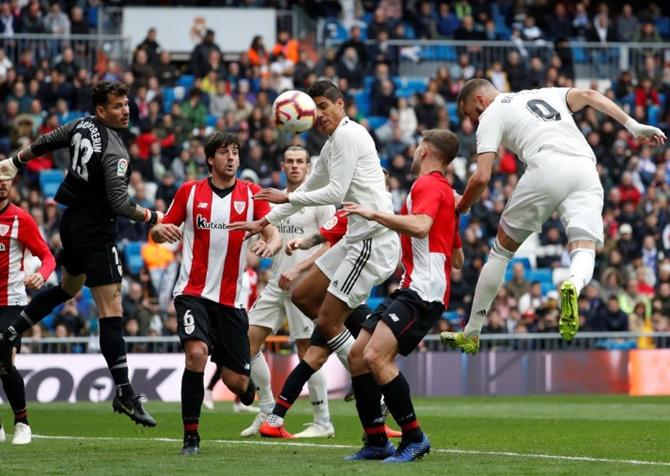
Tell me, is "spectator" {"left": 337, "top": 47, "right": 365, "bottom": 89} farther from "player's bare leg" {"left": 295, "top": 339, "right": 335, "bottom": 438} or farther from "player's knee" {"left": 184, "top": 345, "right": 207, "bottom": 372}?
A: "player's knee" {"left": 184, "top": 345, "right": 207, "bottom": 372}

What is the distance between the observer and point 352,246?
38.3 feet

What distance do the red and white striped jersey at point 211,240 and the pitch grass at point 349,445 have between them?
1241mm

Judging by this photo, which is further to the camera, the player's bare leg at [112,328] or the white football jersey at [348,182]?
the player's bare leg at [112,328]

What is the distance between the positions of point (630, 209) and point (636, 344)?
4.21m

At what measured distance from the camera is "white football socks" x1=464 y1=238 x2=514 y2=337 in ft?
38.3

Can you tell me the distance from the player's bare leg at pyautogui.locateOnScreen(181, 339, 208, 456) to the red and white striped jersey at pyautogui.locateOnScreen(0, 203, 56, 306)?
2475mm

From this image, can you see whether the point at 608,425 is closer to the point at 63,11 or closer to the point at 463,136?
the point at 463,136

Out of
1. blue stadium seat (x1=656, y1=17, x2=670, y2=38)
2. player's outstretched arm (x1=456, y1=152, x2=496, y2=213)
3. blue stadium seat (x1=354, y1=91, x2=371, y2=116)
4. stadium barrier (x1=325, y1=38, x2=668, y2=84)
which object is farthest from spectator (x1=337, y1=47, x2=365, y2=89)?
player's outstretched arm (x1=456, y1=152, x2=496, y2=213)

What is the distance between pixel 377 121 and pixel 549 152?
57.4 feet

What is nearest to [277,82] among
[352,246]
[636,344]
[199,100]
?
[199,100]

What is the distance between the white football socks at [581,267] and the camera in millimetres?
10711

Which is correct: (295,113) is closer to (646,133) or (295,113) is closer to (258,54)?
(646,133)

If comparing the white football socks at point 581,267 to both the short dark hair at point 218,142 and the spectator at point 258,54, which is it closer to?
the short dark hair at point 218,142

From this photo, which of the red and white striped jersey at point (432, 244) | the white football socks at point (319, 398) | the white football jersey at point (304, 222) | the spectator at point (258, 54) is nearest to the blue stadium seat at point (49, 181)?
the spectator at point (258, 54)
